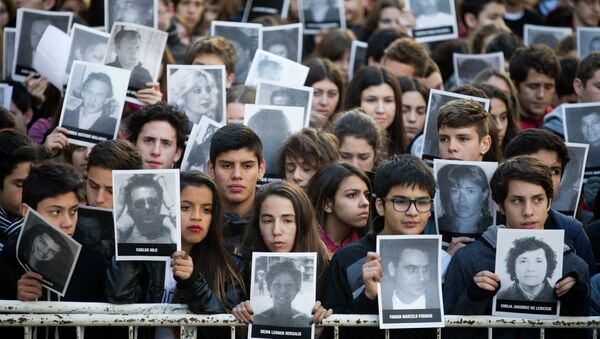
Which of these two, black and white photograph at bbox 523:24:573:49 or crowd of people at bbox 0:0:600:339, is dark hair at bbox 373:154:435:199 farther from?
black and white photograph at bbox 523:24:573:49

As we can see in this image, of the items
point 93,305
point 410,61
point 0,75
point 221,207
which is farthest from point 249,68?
point 93,305

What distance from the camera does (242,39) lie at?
11297 millimetres

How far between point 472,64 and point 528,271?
16.6 ft

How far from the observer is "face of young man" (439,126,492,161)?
28.8 ft

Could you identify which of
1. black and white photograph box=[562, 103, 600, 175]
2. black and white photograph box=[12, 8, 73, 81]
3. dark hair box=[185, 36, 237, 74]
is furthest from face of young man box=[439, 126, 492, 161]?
black and white photograph box=[12, 8, 73, 81]

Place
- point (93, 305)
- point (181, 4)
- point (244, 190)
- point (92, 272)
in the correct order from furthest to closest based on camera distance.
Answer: point (181, 4), point (244, 190), point (92, 272), point (93, 305)

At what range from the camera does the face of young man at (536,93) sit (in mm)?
11094

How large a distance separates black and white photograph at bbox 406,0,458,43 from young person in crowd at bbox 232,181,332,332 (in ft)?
15.6

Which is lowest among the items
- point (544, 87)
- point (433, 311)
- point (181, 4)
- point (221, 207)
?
point (433, 311)

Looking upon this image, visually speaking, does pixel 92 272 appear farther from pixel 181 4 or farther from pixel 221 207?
pixel 181 4

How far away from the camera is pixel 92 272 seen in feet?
23.8

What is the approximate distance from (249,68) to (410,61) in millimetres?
1367

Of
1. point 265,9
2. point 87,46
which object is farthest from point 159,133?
point 265,9

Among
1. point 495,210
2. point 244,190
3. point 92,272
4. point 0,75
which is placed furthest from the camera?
point 0,75
